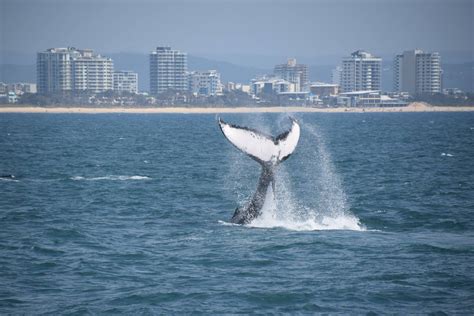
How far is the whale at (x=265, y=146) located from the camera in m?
18.2

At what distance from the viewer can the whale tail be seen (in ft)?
60.3

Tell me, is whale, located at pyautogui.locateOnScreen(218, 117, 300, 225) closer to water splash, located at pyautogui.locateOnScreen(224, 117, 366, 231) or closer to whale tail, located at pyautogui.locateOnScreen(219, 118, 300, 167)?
whale tail, located at pyautogui.locateOnScreen(219, 118, 300, 167)

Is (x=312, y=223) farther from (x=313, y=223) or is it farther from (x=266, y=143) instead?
(x=266, y=143)

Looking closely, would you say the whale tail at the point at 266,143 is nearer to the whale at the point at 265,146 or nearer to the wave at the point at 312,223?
the whale at the point at 265,146

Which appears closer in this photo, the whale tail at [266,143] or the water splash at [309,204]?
the whale tail at [266,143]

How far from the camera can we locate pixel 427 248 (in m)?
20.5

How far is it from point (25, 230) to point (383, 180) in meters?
20.0

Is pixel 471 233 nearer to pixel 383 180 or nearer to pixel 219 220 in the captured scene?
pixel 219 220

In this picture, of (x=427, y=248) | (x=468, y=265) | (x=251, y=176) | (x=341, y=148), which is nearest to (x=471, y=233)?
(x=427, y=248)

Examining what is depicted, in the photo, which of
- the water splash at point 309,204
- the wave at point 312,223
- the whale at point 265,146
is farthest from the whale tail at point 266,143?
the wave at point 312,223

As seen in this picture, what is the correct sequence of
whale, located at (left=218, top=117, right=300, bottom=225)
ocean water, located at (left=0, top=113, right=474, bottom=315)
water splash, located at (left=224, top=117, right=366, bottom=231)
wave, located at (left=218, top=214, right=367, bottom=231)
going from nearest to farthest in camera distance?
1. ocean water, located at (left=0, top=113, right=474, bottom=315)
2. whale, located at (left=218, top=117, right=300, bottom=225)
3. wave, located at (left=218, top=214, right=367, bottom=231)
4. water splash, located at (left=224, top=117, right=366, bottom=231)

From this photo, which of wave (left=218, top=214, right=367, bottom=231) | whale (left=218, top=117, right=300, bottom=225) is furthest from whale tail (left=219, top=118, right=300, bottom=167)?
wave (left=218, top=214, right=367, bottom=231)

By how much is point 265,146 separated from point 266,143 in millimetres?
70

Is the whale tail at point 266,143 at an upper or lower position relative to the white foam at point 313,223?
upper
